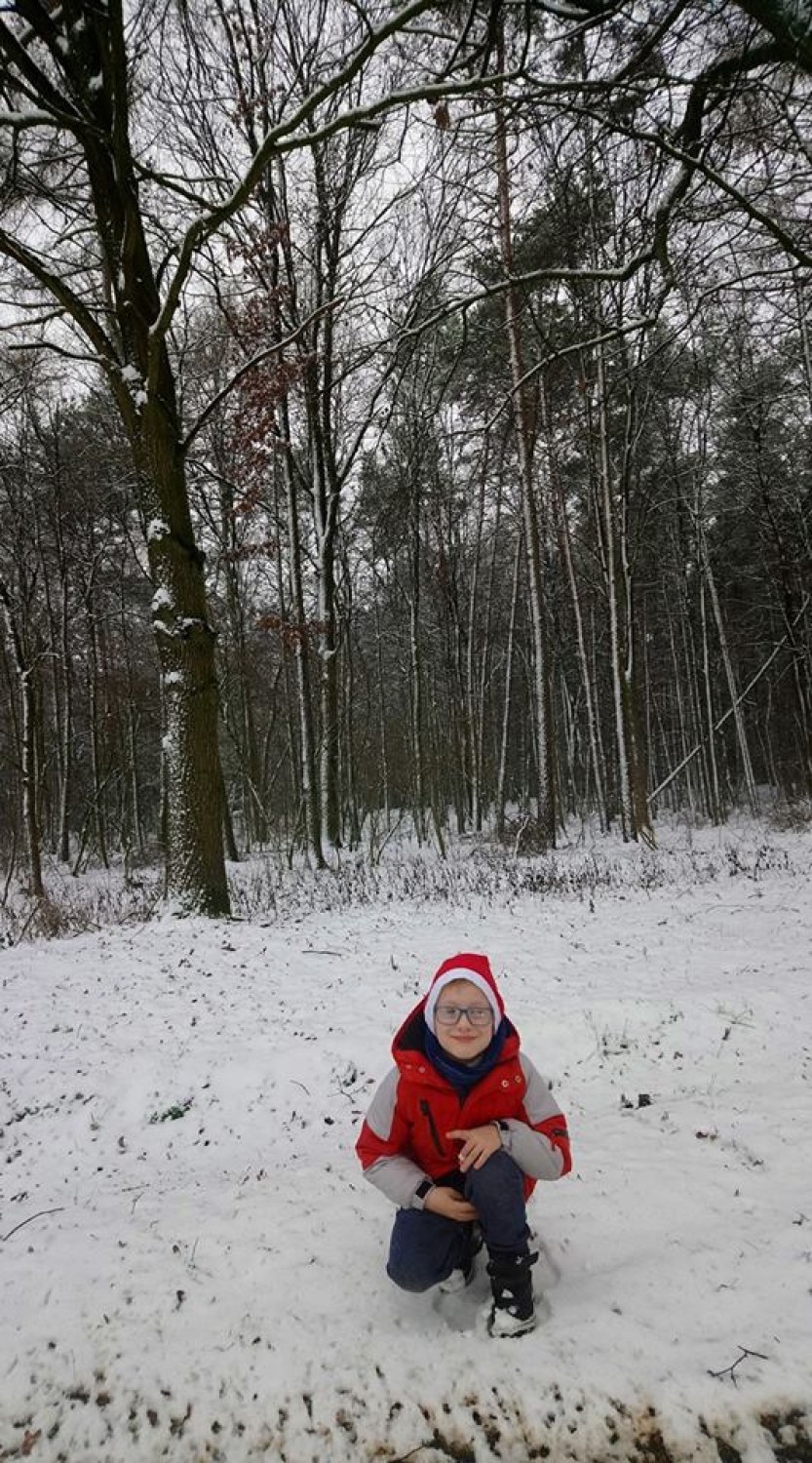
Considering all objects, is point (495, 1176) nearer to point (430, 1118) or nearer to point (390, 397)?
point (430, 1118)

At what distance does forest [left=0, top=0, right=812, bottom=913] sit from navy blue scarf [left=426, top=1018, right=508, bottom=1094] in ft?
10.4

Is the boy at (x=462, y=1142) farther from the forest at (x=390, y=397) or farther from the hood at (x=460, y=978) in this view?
the forest at (x=390, y=397)

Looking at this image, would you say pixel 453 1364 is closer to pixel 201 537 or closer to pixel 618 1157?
pixel 618 1157

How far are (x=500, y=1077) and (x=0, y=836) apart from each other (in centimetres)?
1989

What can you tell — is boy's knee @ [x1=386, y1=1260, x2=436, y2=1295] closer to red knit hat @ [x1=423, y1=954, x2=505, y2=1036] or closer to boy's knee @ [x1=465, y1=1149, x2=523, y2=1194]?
boy's knee @ [x1=465, y1=1149, x2=523, y2=1194]

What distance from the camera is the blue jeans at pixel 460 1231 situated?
2025mm

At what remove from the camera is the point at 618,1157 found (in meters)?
2.94

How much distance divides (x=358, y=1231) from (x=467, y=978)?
4.00 feet

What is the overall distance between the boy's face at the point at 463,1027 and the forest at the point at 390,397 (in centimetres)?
303

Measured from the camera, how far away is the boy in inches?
80.3

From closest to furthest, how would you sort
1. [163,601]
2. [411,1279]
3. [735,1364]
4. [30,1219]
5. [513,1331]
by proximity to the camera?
[735,1364], [513,1331], [411,1279], [30,1219], [163,601]

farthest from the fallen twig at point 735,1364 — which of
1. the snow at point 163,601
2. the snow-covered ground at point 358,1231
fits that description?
the snow at point 163,601

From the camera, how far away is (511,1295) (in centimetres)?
201

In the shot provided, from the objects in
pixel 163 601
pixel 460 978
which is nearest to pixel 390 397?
pixel 163 601
